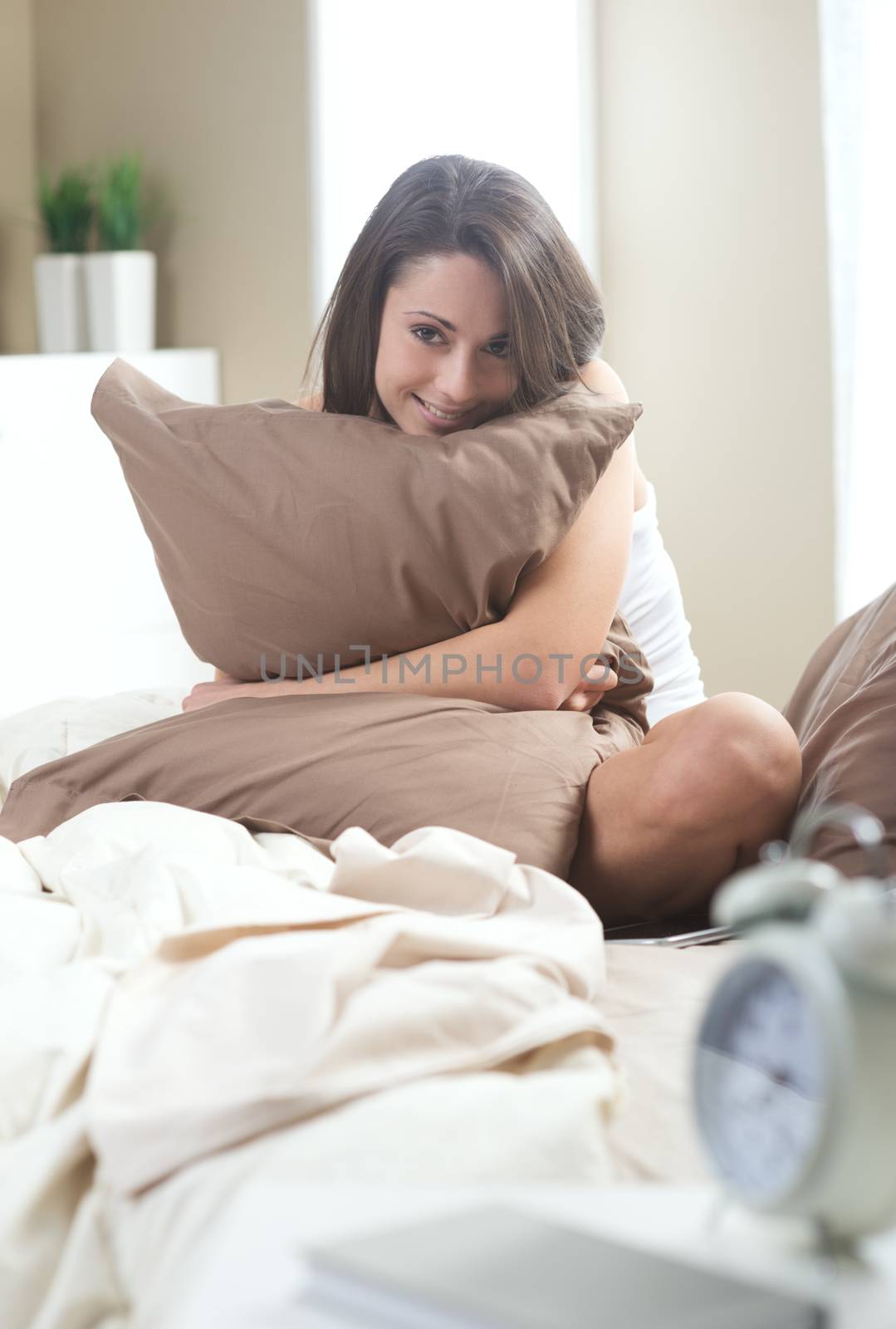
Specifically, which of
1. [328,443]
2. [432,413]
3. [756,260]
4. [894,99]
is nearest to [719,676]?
[756,260]

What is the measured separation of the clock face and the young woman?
754mm

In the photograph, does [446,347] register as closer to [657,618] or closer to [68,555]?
[657,618]

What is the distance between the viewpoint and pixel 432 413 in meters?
1.65

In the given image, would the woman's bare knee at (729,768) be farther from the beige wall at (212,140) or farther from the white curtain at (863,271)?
the beige wall at (212,140)

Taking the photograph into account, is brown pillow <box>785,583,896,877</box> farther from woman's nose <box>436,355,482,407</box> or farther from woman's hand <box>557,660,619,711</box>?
woman's nose <box>436,355,482,407</box>

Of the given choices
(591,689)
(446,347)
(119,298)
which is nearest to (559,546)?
(591,689)

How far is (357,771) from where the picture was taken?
Answer: 1.32 m

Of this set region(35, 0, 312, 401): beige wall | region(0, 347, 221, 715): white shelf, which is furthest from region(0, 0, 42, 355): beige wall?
region(0, 347, 221, 715): white shelf

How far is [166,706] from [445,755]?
54 cm

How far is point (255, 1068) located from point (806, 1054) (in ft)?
1.02

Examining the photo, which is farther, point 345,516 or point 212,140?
point 212,140

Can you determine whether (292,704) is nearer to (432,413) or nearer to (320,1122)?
(432,413)

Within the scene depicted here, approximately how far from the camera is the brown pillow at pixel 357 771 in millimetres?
1300

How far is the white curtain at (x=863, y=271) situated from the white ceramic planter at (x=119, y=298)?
1728mm
